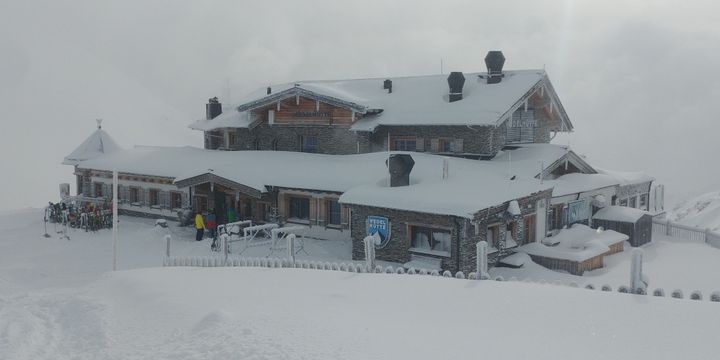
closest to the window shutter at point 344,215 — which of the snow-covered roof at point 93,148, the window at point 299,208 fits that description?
the window at point 299,208

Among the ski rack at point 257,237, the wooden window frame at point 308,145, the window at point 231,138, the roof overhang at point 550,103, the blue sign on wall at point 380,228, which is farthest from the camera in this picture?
the window at point 231,138

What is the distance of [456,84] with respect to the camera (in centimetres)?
3030

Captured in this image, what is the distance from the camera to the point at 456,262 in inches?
800

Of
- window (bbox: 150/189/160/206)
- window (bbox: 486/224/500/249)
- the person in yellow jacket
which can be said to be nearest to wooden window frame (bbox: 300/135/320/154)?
the person in yellow jacket

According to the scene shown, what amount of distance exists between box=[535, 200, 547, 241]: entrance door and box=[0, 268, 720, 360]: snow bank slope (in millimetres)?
11914

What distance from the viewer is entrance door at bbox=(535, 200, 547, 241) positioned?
24125 millimetres

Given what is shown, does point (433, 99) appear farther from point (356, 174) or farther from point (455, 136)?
point (356, 174)

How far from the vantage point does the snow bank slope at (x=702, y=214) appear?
4288 centimetres

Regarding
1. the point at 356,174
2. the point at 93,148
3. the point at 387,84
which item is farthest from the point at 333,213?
the point at 93,148

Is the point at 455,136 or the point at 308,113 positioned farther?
the point at 308,113

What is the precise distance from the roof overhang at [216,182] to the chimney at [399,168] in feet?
20.4

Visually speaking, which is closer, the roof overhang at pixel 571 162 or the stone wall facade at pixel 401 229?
the stone wall facade at pixel 401 229

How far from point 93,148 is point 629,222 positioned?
102 ft

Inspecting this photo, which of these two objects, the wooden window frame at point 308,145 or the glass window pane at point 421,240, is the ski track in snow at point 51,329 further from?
the wooden window frame at point 308,145
